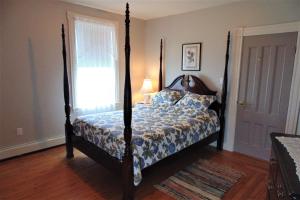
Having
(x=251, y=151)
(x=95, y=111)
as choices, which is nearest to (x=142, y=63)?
(x=95, y=111)

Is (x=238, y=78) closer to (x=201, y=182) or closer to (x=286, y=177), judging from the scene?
(x=201, y=182)

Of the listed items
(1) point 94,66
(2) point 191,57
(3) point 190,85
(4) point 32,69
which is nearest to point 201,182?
(3) point 190,85

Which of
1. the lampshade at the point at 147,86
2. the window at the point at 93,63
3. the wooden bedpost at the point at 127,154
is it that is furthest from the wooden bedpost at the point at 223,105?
the window at the point at 93,63

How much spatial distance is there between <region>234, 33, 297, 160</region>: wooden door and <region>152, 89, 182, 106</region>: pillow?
110 cm

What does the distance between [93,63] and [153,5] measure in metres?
1.53

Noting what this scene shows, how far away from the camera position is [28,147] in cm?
325

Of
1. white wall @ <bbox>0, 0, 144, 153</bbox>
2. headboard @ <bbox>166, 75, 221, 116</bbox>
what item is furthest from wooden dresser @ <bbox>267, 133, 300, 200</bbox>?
white wall @ <bbox>0, 0, 144, 153</bbox>

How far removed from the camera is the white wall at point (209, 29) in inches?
115

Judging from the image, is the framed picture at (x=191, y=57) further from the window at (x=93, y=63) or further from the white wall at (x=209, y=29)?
the window at (x=93, y=63)

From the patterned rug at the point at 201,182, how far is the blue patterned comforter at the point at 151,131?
1.31 ft

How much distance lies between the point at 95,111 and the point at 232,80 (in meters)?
2.64

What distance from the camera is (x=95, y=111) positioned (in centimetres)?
400

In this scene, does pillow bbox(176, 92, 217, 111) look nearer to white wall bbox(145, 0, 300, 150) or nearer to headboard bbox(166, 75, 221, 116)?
headboard bbox(166, 75, 221, 116)

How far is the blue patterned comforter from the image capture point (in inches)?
86.4
